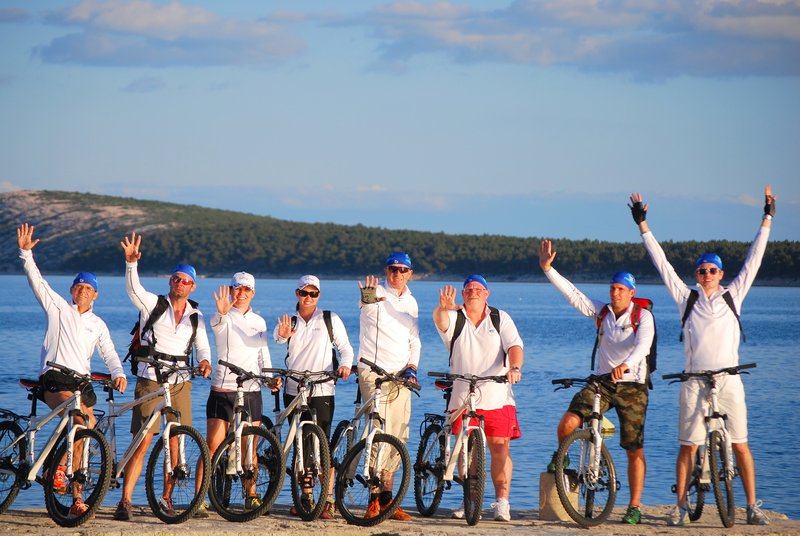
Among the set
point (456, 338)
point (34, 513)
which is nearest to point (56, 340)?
point (34, 513)

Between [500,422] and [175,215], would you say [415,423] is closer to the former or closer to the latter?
[500,422]

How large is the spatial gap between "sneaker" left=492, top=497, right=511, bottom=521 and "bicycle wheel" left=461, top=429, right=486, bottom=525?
40 cm

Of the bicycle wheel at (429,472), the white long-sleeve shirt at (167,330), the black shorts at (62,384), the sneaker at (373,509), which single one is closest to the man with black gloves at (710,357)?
the bicycle wheel at (429,472)

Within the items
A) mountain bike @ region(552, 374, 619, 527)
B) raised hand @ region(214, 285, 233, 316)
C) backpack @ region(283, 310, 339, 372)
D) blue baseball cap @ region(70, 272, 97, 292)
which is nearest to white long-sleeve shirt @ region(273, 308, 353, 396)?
backpack @ region(283, 310, 339, 372)

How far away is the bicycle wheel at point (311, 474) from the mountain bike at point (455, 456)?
3.01 feet

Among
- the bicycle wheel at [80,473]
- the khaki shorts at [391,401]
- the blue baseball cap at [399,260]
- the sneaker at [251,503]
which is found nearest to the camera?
the bicycle wheel at [80,473]

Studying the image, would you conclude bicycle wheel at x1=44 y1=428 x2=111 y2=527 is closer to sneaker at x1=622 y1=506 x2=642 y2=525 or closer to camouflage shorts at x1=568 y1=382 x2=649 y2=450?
camouflage shorts at x1=568 y1=382 x2=649 y2=450

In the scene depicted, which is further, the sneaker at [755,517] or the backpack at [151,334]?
the sneaker at [755,517]

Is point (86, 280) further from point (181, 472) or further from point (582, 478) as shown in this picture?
point (582, 478)

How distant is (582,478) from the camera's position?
880cm

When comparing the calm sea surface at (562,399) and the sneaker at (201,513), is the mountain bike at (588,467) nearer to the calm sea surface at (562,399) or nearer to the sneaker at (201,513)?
the calm sea surface at (562,399)

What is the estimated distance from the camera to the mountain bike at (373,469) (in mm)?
8562

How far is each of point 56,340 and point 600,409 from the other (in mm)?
4171

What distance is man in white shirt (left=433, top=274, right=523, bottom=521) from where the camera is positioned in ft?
29.7
